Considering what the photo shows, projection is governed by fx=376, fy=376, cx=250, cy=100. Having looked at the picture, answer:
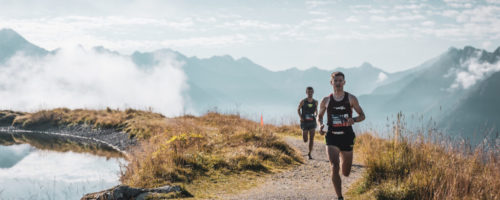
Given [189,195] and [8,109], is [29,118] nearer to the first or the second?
[8,109]

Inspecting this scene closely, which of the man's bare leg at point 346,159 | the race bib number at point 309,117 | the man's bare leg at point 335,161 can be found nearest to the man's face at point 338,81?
the man's bare leg at point 335,161

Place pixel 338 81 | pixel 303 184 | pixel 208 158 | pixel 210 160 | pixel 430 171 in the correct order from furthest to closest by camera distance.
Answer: pixel 208 158
pixel 210 160
pixel 303 184
pixel 430 171
pixel 338 81

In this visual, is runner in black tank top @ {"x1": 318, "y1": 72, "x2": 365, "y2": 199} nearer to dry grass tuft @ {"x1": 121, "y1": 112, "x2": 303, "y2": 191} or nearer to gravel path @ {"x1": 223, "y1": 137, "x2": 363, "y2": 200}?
gravel path @ {"x1": 223, "y1": 137, "x2": 363, "y2": 200}

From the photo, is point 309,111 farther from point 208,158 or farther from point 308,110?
point 208,158

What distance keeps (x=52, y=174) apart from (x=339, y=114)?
43.6ft

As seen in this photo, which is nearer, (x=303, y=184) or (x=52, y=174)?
(x=303, y=184)

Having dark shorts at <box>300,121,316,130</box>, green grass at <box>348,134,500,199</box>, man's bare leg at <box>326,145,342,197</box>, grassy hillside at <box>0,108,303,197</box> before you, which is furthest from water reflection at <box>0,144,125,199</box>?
green grass at <box>348,134,500,199</box>

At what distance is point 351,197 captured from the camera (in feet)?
23.8

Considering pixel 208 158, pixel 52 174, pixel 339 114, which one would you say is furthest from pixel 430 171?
pixel 52 174

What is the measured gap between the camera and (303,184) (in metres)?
8.73

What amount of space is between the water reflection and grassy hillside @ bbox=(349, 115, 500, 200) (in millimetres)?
8877

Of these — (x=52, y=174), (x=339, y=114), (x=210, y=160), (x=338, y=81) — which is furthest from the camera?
(x=52, y=174)

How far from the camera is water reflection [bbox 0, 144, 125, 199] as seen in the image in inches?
485

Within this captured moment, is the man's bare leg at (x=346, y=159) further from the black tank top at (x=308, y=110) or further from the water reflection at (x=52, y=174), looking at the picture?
the water reflection at (x=52, y=174)
